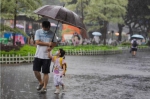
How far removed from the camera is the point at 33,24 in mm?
43344

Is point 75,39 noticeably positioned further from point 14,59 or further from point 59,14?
point 59,14

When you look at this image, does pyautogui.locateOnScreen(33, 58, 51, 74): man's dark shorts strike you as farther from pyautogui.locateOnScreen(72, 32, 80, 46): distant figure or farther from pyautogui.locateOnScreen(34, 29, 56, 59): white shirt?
pyautogui.locateOnScreen(72, 32, 80, 46): distant figure

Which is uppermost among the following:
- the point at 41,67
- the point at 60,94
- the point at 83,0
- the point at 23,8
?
the point at 83,0

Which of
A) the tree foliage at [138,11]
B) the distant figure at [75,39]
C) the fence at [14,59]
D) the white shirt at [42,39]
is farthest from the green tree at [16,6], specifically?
the tree foliage at [138,11]

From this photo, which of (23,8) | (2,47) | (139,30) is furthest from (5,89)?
(139,30)

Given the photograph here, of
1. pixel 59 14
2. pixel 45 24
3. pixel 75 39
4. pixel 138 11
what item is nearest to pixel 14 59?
pixel 45 24

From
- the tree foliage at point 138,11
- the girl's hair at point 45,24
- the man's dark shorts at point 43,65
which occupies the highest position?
the tree foliage at point 138,11

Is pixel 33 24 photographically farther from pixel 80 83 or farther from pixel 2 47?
pixel 80 83

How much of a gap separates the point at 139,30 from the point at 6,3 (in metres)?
48.6

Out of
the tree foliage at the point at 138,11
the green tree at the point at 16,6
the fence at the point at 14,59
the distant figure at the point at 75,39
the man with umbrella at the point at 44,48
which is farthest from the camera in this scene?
the tree foliage at the point at 138,11

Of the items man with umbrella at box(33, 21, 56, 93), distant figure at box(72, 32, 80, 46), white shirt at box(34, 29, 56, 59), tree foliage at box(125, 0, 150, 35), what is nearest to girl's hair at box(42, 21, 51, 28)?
man with umbrella at box(33, 21, 56, 93)

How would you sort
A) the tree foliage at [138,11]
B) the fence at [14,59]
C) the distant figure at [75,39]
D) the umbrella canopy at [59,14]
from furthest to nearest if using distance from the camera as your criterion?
the tree foliage at [138,11], the distant figure at [75,39], the fence at [14,59], the umbrella canopy at [59,14]

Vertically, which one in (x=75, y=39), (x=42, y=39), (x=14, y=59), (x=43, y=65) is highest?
(x=75, y=39)

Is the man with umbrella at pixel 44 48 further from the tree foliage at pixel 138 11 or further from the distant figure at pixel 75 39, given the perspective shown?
the tree foliage at pixel 138 11
